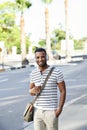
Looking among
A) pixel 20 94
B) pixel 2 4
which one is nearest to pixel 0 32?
pixel 2 4

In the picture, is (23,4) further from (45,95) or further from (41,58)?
(45,95)

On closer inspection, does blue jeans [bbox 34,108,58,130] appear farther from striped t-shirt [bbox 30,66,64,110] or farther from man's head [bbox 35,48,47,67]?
man's head [bbox 35,48,47,67]

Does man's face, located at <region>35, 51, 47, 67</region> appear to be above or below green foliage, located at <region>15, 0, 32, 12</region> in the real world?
below

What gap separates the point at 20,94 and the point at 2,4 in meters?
56.6

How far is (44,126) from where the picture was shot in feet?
18.3

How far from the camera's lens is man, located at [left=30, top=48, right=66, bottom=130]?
5.46m

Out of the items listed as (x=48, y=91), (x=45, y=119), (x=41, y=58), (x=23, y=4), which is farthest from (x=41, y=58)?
(x=23, y=4)

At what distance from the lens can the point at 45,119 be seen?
→ 5504 millimetres

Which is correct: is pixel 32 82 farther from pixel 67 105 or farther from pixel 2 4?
pixel 2 4

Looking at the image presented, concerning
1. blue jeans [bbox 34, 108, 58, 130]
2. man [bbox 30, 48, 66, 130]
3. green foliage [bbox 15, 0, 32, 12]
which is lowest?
blue jeans [bbox 34, 108, 58, 130]

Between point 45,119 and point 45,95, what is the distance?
11.7 inches

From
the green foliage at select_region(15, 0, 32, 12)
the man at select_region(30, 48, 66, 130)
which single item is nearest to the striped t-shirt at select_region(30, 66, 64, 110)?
the man at select_region(30, 48, 66, 130)

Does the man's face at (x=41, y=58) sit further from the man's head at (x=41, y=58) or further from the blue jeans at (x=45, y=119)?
the blue jeans at (x=45, y=119)

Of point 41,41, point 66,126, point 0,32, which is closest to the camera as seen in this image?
point 66,126
